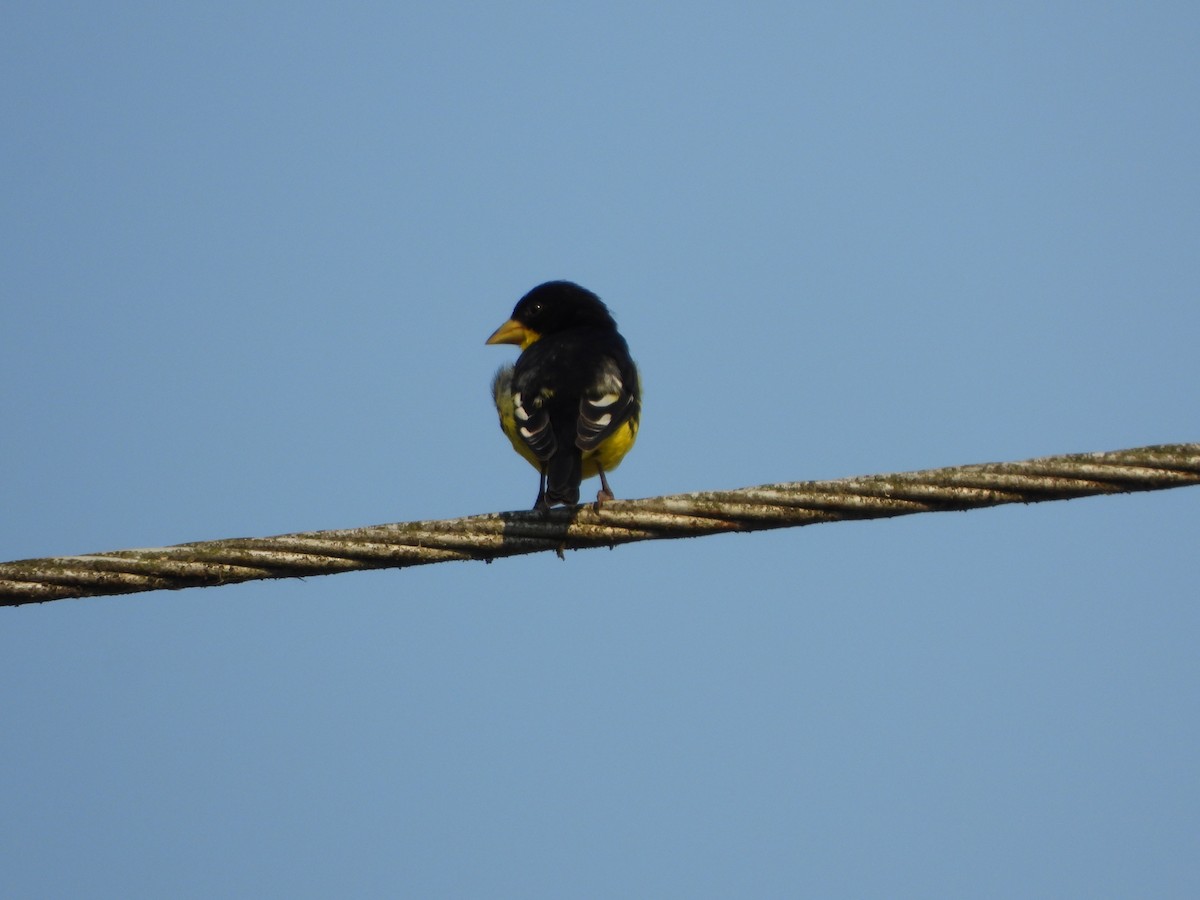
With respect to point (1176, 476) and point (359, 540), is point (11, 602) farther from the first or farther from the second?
point (1176, 476)

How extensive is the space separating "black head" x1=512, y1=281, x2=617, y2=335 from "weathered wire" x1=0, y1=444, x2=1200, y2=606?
166 inches

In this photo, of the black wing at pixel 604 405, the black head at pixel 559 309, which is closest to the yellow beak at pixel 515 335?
the black head at pixel 559 309

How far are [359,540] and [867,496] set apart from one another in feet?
4.36

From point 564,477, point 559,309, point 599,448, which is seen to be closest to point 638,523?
point 564,477

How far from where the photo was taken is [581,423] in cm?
602

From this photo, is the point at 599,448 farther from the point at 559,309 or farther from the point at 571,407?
the point at 559,309

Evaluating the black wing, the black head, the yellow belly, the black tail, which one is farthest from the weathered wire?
the black head

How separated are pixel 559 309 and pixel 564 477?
9.72 feet

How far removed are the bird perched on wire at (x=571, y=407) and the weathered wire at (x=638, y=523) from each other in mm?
1150

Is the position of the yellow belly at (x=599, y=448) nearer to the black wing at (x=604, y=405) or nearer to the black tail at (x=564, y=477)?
the black wing at (x=604, y=405)

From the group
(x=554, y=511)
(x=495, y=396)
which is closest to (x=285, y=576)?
(x=554, y=511)

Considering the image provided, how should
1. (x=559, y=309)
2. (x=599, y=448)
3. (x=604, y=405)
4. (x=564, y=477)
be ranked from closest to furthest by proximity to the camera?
(x=564, y=477) < (x=604, y=405) < (x=599, y=448) < (x=559, y=309)

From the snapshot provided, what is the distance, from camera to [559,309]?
27.6 feet

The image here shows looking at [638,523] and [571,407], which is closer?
[638,523]
